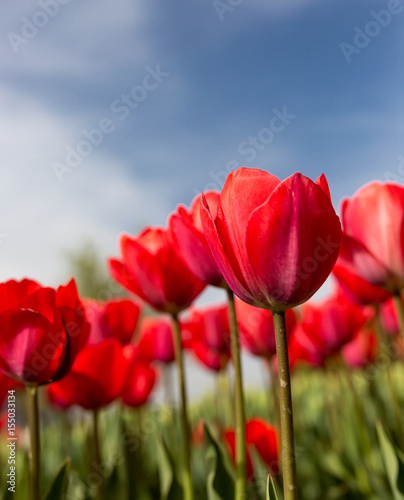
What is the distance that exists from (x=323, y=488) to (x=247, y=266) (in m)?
0.88

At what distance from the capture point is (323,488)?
1.11 metres

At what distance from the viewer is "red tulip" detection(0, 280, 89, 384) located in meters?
0.53

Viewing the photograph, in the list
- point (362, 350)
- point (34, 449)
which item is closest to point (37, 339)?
point (34, 449)

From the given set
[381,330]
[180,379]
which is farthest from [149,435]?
[180,379]

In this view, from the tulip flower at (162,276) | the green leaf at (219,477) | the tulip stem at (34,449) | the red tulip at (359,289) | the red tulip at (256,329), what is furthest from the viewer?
the red tulip at (256,329)

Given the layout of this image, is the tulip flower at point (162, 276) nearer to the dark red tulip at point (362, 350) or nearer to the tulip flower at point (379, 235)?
the tulip flower at point (379, 235)

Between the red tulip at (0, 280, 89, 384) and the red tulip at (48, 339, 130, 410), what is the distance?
0.93ft

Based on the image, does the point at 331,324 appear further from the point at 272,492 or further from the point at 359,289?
the point at 272,492

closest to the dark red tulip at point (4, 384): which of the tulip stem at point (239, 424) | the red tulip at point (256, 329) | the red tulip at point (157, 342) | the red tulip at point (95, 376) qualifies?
the red tulip at point (95, 376)

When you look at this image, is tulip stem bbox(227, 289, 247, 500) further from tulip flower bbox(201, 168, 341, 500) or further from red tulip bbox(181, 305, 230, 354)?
red tulip bbox(181, 305, 230, 354)

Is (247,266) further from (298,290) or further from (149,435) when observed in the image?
(149,435)

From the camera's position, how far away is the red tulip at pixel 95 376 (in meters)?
0.84

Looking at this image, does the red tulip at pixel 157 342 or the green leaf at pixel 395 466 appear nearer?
the green leaf at pixel 395 466

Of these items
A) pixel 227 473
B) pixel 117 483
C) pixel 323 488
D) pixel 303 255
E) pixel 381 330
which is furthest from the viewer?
pixel 323 488
